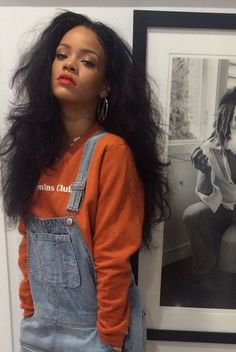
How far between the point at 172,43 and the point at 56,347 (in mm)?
737

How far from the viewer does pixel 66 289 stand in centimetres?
83

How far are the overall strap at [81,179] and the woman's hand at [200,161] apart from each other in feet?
0.87

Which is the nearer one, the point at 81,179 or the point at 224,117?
the point at 81,179

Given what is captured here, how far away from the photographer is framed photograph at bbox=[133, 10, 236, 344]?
884mm

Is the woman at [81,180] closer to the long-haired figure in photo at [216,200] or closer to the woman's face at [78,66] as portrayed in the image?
the woman's face at [78,66]

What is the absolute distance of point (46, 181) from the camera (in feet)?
2.78

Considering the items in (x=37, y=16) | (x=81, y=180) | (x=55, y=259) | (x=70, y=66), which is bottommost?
(x=55, y=259)

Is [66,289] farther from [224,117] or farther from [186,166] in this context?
[224,117]

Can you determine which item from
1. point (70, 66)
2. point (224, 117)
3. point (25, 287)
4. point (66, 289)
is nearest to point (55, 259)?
point (66, 289)

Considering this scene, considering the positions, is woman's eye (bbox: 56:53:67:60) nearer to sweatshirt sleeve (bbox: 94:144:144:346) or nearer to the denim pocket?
sweatshirt sleeve (bbox: 94:144:144:346)

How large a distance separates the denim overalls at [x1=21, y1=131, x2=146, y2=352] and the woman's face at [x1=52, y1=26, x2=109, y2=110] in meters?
0.10

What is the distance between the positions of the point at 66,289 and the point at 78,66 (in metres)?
0.47

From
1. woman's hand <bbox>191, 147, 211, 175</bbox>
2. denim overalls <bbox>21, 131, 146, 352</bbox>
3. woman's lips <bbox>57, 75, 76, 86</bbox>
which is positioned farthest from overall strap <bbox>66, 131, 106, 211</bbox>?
woman's hand <bbox>191, 147, 211, 175</bbox>

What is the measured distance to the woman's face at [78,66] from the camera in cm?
78
